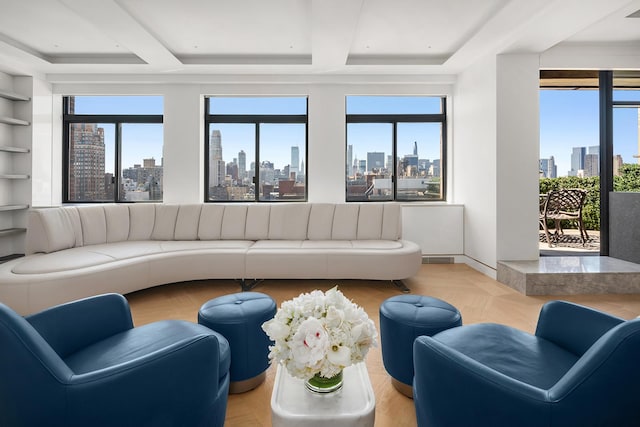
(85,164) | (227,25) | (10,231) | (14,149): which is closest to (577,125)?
(227,25)

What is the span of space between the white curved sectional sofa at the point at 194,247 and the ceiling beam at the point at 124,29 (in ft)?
6.67

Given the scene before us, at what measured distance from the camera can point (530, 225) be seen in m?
4.28

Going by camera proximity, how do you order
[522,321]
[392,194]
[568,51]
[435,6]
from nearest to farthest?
1. [522,321]
2. [435,6]
3. [568,51]
4. [392,194]

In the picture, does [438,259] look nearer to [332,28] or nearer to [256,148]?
[256,148]

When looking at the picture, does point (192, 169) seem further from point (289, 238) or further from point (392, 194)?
point (392, 194)

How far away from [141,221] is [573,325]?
183 inches

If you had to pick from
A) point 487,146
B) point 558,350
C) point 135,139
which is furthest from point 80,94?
point 558,350

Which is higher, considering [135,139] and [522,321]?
[135,139]

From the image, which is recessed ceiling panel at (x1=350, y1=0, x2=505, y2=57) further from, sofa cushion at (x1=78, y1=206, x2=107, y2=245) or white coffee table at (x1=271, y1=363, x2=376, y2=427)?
sofa cushion at (x1=78, y1=206, x2=107, y2=245)

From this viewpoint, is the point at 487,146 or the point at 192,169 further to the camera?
the point at 192,169

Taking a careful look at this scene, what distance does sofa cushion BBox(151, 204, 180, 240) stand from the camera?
450 centimetres

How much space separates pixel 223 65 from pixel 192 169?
5.40 feet

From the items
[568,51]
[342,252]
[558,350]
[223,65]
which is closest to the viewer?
[558,350]

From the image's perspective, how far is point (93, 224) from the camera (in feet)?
13.5
